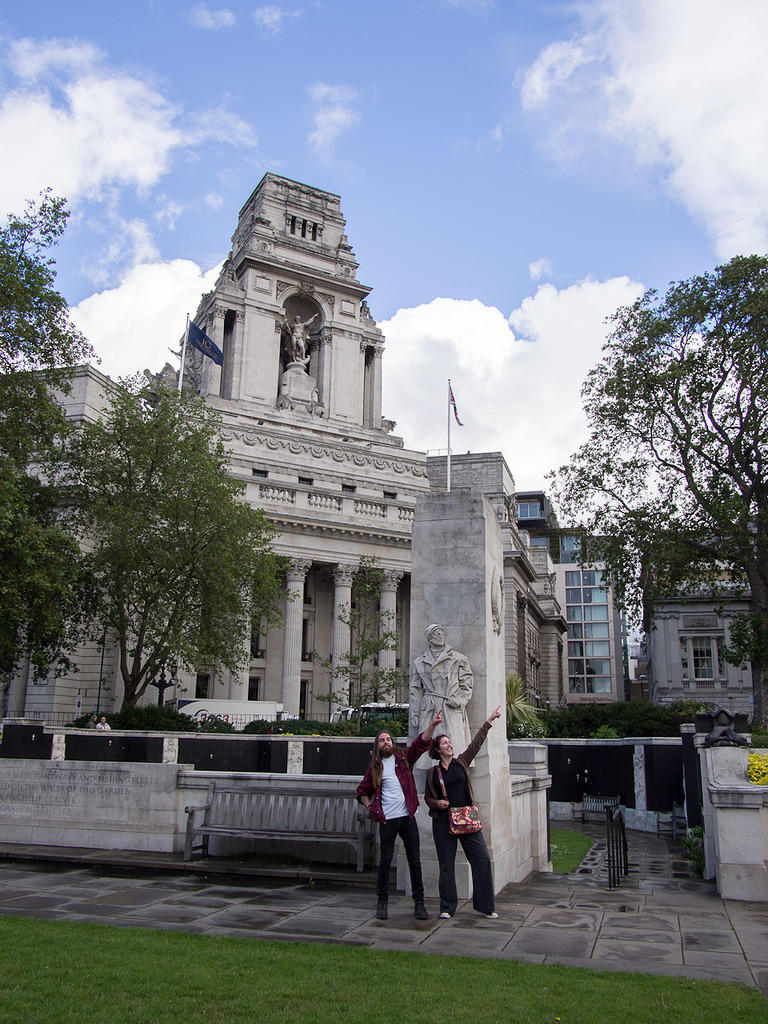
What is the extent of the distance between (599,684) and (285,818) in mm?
95928

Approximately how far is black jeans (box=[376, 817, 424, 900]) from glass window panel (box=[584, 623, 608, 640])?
99.0m

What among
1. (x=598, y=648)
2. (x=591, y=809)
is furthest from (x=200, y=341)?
(x=598, y=648)

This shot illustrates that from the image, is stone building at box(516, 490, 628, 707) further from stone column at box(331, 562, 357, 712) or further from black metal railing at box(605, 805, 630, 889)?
black metal railing at box(605, 805, 630, 889)

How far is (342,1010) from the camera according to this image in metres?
6.36

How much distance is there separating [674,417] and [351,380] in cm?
3827

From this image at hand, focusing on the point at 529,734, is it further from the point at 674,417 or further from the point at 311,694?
the point at 311,694

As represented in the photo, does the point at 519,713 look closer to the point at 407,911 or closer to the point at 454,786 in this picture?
the point at 407,911

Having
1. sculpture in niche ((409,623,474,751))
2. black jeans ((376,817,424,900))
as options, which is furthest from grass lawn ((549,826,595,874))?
black jeans ((376,817,424,900))

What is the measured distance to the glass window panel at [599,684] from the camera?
337ft

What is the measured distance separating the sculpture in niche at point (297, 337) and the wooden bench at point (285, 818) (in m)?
58.0

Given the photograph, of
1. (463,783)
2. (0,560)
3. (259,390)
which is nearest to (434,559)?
(463,783)

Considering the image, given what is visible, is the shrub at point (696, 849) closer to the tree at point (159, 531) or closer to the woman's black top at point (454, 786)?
the woman's black top at point (454, 786)

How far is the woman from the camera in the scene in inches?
385

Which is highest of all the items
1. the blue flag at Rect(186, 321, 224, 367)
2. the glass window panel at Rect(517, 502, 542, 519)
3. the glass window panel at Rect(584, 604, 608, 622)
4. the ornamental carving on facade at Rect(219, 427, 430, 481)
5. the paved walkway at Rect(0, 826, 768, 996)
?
the glass window panel at Rect(517, 502, 542, 519)
